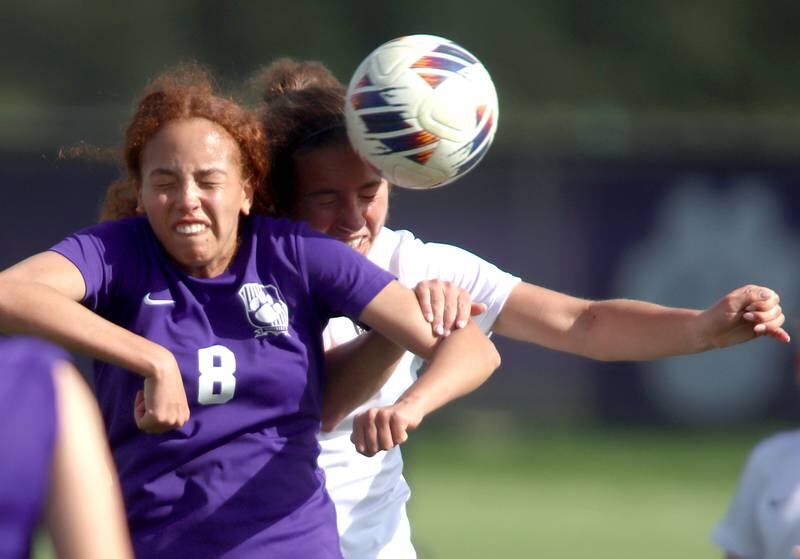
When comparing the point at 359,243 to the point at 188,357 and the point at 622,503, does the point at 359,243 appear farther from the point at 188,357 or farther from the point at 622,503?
the point at 622,503

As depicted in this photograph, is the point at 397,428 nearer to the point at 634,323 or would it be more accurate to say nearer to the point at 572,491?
the point at 634,323

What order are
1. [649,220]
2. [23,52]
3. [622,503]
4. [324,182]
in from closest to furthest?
[324,182], [622,503], [649,220], [23,52]

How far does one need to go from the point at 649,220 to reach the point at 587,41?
12648 mm

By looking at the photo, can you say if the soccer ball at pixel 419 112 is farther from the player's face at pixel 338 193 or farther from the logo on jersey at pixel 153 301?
the logo on jersey at pixel 153 301

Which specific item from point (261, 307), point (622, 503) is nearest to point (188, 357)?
point (261, 307)

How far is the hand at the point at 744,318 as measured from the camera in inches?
154

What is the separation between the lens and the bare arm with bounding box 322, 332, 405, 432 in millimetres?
3857

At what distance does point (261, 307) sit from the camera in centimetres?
360

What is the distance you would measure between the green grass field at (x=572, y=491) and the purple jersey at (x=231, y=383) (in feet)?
18.2

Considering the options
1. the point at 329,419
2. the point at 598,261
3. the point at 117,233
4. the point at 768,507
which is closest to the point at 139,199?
the point at 117,233

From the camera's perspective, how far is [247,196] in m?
3.81

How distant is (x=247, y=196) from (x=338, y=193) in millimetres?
362

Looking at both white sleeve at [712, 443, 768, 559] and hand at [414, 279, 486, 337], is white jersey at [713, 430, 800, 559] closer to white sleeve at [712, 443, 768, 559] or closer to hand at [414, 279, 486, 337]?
white sleeve at [712, 443, 768, 559]

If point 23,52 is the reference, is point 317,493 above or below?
below
